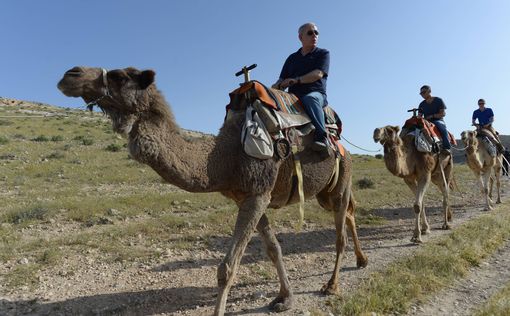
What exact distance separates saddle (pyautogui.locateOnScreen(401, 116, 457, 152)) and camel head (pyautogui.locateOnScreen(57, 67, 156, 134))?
724cm

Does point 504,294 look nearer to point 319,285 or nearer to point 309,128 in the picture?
point 319,285

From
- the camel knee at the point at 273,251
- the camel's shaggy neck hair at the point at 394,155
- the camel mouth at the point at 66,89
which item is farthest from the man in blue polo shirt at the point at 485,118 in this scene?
the camel mouth at the point at 66,89

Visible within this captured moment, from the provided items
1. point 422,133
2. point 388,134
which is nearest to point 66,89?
point 388,134

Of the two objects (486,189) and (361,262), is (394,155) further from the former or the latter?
(486,189)

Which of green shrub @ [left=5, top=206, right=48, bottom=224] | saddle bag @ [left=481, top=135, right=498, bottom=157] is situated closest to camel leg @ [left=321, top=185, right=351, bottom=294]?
green shrub @ [left=5, top=206, right=48, bottom=224]

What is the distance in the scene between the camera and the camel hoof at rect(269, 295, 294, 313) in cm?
457

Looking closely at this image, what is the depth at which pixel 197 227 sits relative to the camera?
27.5ft

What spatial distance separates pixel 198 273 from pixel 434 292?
3363 millimetres

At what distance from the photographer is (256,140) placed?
392 cm

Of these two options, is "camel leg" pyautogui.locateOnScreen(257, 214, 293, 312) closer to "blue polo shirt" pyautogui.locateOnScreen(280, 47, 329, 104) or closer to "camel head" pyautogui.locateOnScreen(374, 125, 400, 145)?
"blue polo shirt" pyautogui.locateOnScreen(280, 47, 329, 104)

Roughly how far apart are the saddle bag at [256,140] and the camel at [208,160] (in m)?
0.09

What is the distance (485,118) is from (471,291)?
11.4m

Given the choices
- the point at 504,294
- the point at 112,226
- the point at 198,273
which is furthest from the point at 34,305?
the point at 504,294

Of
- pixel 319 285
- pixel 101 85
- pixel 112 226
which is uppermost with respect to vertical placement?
pixel 101 85
